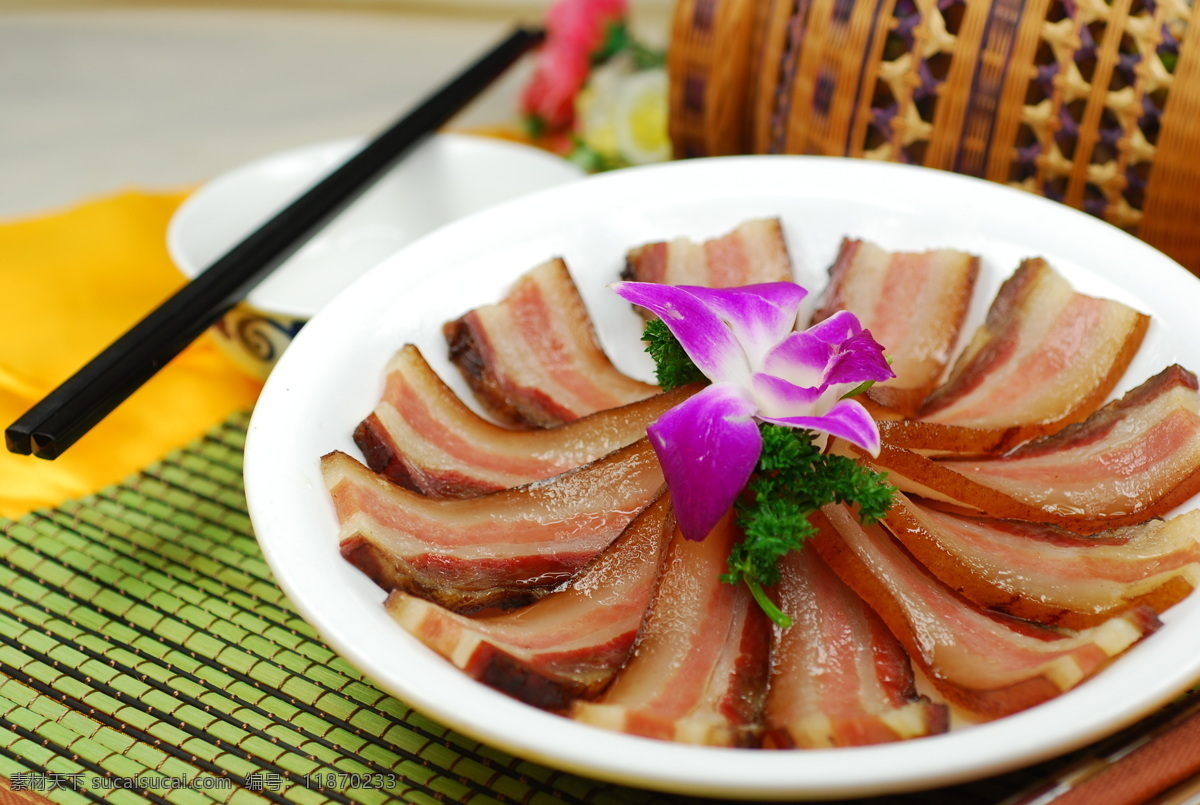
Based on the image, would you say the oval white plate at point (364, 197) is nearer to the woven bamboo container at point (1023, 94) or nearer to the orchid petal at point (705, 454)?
the woven bamboo container at point (1023, 94)

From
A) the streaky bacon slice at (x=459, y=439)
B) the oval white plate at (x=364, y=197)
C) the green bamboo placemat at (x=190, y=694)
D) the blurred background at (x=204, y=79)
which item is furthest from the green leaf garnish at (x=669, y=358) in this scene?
the blurred background at (x=204, y=79)

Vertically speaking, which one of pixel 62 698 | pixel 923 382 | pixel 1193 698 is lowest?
pixel 62 698

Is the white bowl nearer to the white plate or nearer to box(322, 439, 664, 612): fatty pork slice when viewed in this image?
the white plate

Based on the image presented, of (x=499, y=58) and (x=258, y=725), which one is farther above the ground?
(x=499, y=58)

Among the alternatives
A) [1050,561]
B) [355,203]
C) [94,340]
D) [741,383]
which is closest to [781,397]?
[741,383]

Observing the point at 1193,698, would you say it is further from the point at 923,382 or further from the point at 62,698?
the point at 62,698

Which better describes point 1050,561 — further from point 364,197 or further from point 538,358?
point 364,197

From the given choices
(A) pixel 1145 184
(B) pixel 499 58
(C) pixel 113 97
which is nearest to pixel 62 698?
(A) pixel 1145 184

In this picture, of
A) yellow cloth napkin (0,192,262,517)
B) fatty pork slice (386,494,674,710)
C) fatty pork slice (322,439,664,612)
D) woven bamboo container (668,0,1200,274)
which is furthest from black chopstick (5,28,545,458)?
woven bamboo container (668,0,1200,274)
